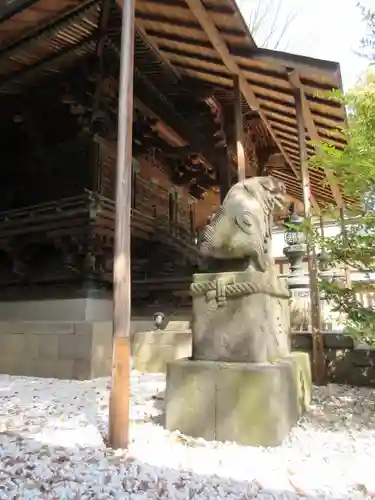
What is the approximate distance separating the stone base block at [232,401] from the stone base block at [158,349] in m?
3.06

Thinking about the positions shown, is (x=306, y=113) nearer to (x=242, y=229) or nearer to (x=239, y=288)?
(x=242, y=229)

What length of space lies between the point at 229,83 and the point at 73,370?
201 inches

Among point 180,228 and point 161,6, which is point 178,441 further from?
point 180,228

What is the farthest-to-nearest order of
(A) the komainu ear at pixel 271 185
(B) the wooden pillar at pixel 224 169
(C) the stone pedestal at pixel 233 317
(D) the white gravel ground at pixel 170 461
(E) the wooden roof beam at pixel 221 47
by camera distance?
(B) the wooden pillar at pixel 224 169, (E) the wooden roof beam at pixel 221 47, (A) the komainu ear at pixel 271 185, (C) the stone pedestal at pixel 233 317, (D) the white gravel ground at pixel 170 461

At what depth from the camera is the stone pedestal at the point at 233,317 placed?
333 cm

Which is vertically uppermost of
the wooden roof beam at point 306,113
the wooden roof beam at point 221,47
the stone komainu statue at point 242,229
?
the wooden roof beam at point 221,47

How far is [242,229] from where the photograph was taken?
3615 millimetres

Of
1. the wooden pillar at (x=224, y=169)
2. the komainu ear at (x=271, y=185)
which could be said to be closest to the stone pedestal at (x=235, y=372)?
the komainu ear at (x=271, y=185)

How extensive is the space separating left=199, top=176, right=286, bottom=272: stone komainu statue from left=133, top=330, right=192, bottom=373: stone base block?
3060mm

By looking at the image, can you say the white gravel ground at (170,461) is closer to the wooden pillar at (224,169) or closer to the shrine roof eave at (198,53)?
the shrine roof eave at (198,53)

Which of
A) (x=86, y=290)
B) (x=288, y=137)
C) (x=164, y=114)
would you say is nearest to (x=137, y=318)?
(x=86, y=290)

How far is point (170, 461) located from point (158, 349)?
3.87m

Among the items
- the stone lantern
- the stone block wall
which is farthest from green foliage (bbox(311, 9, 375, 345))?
the stone lantern

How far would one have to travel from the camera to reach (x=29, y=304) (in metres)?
7.08
